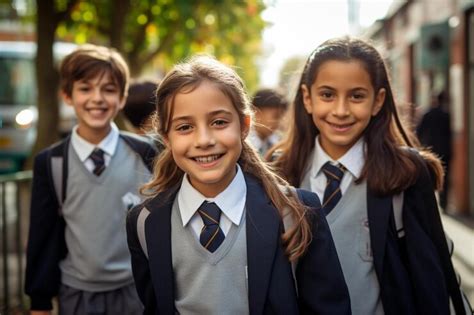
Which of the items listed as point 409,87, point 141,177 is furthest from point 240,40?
point 141,177

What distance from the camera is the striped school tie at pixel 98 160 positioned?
10.7ft

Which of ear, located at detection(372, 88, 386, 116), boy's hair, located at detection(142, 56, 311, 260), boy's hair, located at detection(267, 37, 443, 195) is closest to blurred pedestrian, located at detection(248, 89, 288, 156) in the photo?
boy's hair, located at detection(267, 37, 443, 195)

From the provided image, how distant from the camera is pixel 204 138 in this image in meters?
2.20

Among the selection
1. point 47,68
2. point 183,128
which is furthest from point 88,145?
point 47,68

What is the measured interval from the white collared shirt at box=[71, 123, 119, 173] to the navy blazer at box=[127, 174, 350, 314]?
105cm

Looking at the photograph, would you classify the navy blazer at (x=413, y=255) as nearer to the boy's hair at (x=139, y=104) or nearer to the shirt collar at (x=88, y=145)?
the shirt collar at (x=88, y=145)

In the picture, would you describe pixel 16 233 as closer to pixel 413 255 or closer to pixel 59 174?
pixel 59 174

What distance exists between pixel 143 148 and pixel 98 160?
0.24 m

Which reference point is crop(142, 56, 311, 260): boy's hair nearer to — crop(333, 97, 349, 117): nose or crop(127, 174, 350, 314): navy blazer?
crop(127, 174, 350, 314): navy blazer

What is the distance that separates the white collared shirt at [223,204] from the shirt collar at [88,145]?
1.07 metres

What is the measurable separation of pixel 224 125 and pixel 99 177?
1.16 metres

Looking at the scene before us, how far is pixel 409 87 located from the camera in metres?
17.9

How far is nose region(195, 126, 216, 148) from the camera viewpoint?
2205mm

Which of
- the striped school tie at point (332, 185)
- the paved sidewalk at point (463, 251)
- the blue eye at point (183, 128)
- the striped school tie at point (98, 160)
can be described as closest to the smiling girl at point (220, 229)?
the blue eye at point (183, 128)
